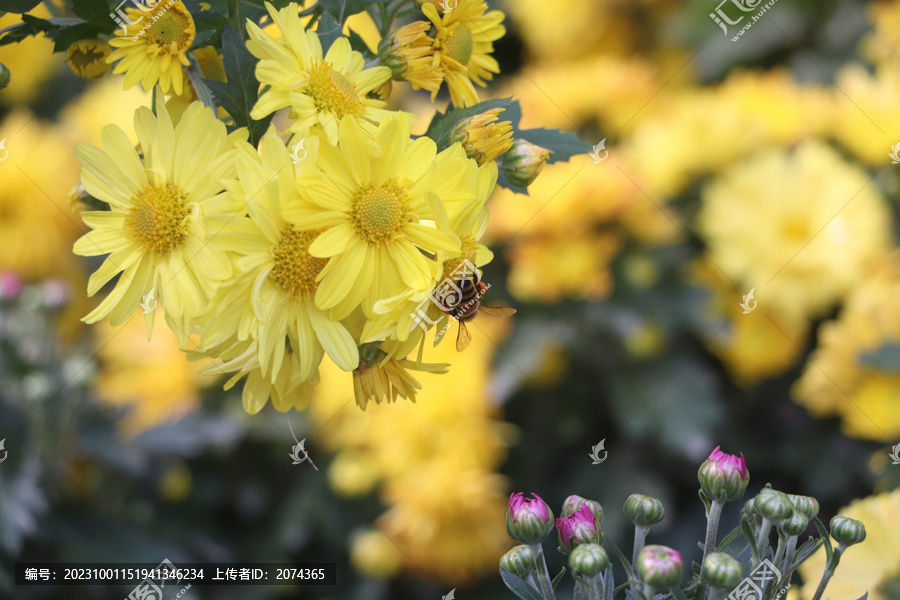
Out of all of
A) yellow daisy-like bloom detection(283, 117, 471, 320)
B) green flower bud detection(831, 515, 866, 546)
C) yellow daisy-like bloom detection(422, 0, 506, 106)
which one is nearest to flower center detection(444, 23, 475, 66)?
yellow daisy-like bloom detection(422, 0, 506, 106)

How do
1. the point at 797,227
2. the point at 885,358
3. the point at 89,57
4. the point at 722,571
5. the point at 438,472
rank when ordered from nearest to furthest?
1. the point at 722,571
2. the point at 89,57
3. the point at 885,358
4. the point at 438,472
5. the point at 797,227

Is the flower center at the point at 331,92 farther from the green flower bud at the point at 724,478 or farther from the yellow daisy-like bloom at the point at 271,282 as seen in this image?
the green flower bud at the point at 724,478

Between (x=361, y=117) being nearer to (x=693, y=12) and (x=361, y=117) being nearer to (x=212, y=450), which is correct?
(x=212, y=450)

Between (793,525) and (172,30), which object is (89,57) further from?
(793,525)

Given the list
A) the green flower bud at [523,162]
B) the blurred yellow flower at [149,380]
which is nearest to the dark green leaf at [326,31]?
the green flower bud at [523,162]

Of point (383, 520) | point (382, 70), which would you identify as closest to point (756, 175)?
point (383, 520)

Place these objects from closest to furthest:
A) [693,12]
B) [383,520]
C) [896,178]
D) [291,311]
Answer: [291,311] < [383,520] < [896,178] < [693,12]

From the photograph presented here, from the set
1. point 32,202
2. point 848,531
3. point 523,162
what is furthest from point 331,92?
point 32,202
